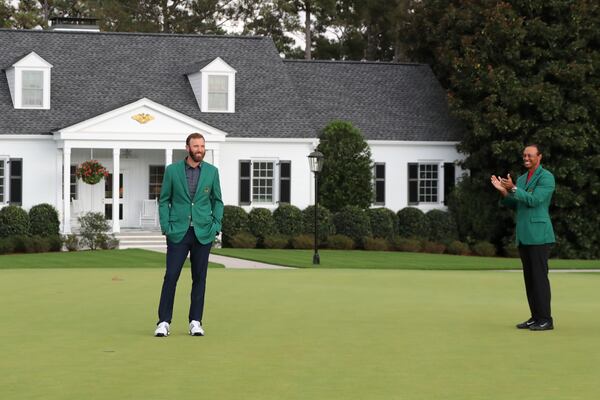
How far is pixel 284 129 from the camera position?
42.2 m

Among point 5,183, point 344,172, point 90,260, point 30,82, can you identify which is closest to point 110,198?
point 5,183

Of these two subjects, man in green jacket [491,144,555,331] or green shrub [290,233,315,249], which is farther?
green shrub [290,233,315,249]

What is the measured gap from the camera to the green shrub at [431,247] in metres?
40.9

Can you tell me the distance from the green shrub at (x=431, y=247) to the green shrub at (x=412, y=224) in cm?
137

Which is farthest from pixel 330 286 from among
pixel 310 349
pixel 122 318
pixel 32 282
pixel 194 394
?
pixel 194 394

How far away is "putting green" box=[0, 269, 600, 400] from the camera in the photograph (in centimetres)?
920

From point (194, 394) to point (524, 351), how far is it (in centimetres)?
378

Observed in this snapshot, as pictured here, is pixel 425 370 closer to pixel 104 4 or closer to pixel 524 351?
pixel 524 351

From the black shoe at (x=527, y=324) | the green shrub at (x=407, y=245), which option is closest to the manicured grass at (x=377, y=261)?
the green shrub at (x=407, y=245)

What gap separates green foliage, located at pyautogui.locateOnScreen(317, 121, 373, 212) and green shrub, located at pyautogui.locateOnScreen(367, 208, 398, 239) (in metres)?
0.43

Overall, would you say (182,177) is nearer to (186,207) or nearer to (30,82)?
(186,207)

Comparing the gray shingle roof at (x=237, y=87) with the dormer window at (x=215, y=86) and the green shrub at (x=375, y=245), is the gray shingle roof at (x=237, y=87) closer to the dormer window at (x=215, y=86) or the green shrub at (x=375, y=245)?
the dormer window at (x=215, y=86)

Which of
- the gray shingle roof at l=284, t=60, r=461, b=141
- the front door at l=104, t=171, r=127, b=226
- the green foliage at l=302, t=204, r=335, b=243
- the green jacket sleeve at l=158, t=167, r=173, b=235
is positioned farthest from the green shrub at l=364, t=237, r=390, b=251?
the green jacket sleeve at l=158, t=167, r=173, b=235

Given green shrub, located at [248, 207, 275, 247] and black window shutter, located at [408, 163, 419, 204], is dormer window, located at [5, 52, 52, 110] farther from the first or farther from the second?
black window shutter, located at [408, 163, 419, 204]
